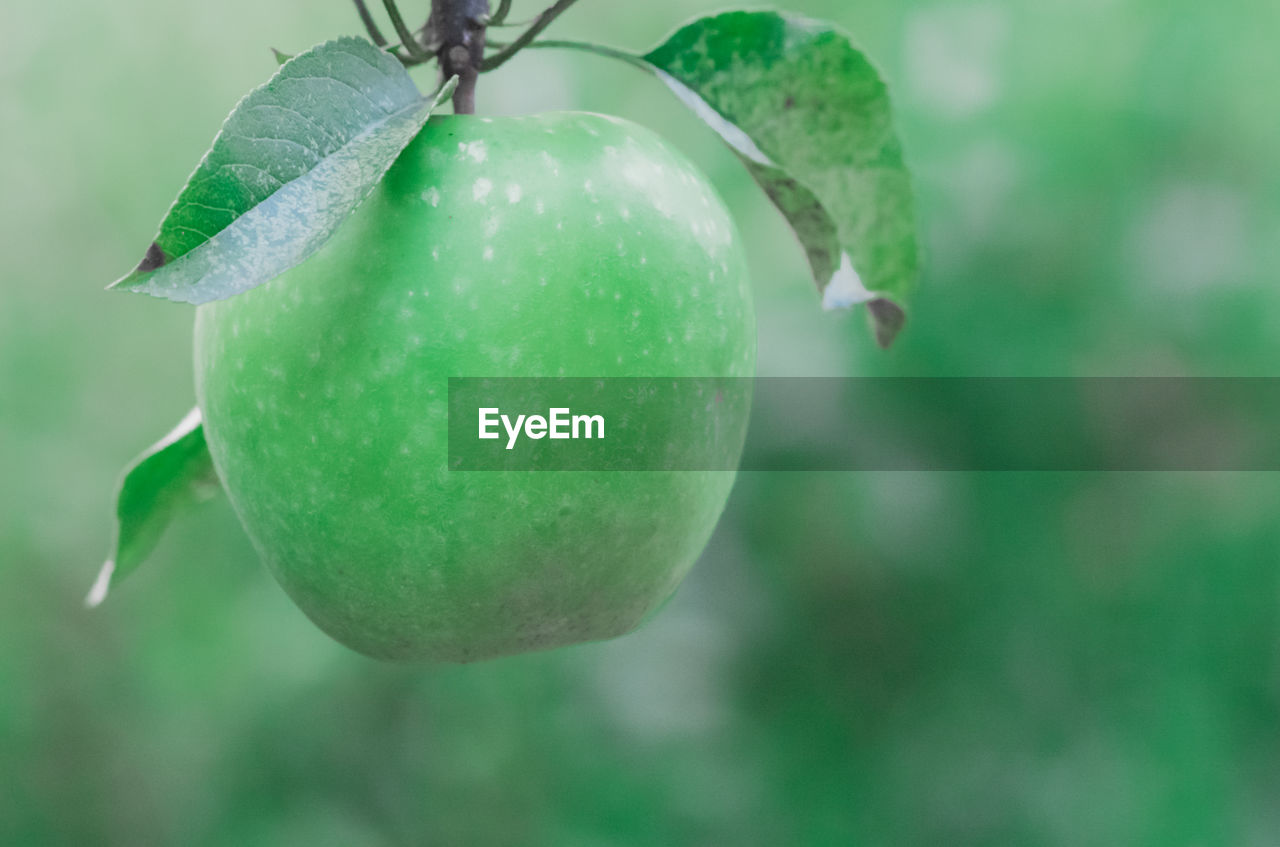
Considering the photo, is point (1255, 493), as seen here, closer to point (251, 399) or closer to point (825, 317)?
point (825, 317)

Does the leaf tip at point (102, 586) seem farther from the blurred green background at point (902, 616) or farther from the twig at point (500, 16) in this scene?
the blurred green background at point (902, 616)

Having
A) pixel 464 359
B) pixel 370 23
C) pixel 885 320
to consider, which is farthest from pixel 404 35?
pixel 885 320

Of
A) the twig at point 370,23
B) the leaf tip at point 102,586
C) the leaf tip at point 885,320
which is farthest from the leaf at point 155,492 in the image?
the leaf tip at point 885,320

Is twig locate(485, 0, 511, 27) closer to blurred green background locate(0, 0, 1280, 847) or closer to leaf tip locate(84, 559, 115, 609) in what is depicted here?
leaf tip locate(84, 559, 115, 609)

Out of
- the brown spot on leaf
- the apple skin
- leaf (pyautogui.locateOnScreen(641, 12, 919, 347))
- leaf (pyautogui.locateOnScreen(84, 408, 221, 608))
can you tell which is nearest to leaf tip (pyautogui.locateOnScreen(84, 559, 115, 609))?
leaf (pyautogui.locateOnScreen(84, 408, 221, 608))

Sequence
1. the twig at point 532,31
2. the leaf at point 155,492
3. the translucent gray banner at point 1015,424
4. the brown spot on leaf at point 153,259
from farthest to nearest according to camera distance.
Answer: the translucent gray banner at point 1015,424
the leaf at point 155,492
the twig at point 532,31
the brown spot on leaf at point 153,259

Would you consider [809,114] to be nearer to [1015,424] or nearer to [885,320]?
[885,320]
